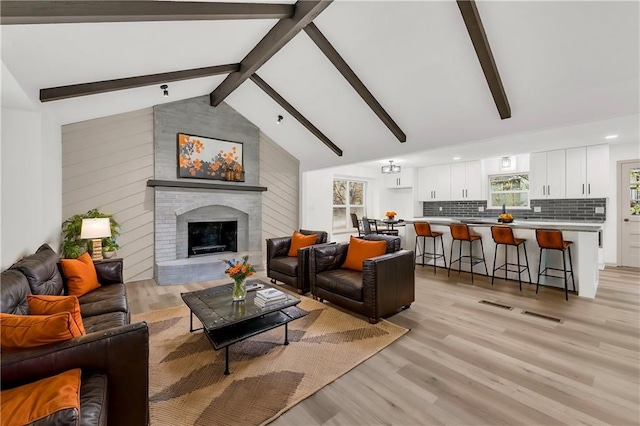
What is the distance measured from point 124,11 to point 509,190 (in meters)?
7.65

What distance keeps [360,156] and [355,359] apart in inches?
156

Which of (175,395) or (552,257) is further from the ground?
(552,257)

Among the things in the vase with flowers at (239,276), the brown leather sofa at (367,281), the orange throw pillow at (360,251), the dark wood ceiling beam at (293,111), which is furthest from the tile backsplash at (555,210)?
the vase with flowers at (239,276)

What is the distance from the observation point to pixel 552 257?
431 centimetres

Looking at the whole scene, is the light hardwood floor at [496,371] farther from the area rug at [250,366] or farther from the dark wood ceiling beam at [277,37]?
the dark wood ceiling beam at [277,37]

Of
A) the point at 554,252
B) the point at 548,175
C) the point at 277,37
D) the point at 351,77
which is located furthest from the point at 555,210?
the point at 277,37

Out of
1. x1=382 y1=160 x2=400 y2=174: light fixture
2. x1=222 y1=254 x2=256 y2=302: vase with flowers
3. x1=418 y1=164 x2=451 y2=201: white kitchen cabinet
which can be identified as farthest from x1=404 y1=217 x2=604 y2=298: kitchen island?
x1=222 y1=254 x2=256 y2=302: vase with flowers

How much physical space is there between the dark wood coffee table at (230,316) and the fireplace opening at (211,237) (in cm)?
294

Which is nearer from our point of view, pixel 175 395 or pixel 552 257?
pixel 175 395

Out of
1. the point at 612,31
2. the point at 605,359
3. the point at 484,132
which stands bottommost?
the point at 605,359

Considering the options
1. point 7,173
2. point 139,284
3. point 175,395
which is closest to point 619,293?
point 175,395

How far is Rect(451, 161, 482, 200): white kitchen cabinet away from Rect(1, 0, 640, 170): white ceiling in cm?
215

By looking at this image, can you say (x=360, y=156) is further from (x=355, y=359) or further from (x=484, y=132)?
(x=355, y=359)

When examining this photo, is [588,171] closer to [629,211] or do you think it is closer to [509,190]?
[629,211]
